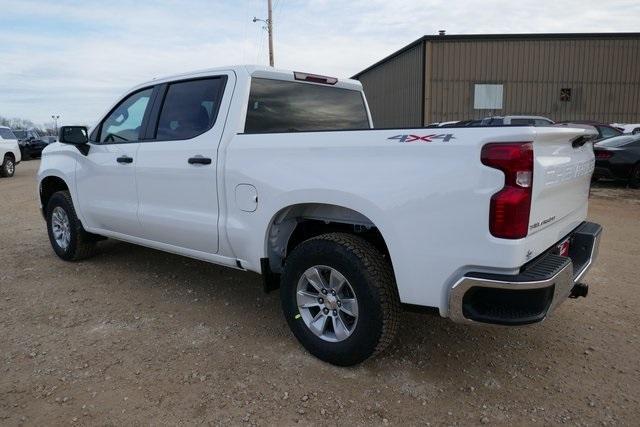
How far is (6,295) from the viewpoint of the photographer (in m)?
4.60

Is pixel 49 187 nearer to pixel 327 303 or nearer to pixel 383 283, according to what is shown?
pixel 327 303

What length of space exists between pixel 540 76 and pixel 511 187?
2595cm

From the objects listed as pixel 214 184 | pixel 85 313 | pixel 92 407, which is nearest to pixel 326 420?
pixel 92 407

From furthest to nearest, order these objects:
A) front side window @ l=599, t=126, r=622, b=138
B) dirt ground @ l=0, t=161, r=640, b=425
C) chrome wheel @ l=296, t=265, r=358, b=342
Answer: front side window @ l=599, t=126, r=622, b=138, chrome wheel @ l=296, t=265, r=358, b=342, dirt ground @ l=0, t=161, r=640, b=425

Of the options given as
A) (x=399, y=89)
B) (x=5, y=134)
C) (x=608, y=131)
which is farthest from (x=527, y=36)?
(x=5, y=134)

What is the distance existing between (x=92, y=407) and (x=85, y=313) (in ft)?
4.98

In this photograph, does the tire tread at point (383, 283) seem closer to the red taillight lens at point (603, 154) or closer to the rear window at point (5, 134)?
the red taillight lens at point (603, 154)

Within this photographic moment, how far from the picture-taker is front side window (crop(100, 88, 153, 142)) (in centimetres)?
450

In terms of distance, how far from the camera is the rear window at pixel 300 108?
3836 millimetres

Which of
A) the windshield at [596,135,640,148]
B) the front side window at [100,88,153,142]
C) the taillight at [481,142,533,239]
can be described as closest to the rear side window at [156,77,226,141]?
the front side window at [100,88,153,142]

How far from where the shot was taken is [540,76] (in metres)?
25.3

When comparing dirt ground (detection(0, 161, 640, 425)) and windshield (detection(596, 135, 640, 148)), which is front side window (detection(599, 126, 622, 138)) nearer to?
windshield (detection(596, 135, 640, 148))

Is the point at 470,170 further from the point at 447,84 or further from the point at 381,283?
the point at 447,84

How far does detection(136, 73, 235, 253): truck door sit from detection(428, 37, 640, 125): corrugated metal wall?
22080mm
